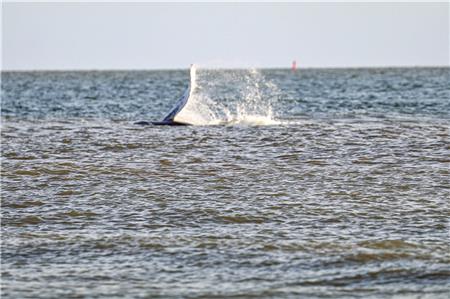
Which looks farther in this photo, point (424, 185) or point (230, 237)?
point (424, 185)

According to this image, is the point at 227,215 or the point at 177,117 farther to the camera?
the point at 177,117

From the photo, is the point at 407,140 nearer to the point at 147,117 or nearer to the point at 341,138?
the point at 341,138

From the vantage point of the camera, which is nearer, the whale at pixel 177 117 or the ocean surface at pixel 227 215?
the ocean surface at pixel 227 215

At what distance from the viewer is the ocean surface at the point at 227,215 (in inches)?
361

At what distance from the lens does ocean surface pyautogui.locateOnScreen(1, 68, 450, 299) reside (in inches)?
361

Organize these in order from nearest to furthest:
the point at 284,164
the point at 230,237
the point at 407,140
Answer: the point at 230,237, the point at 284,164, the point at 407,140

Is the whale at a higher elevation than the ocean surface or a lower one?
higher

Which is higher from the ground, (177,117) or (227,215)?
(177,117)

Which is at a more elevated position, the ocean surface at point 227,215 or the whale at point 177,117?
the whale at point 177,117

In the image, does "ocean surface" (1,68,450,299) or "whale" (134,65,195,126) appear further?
"whale" (134,65,195,126)

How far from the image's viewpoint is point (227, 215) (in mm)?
12375

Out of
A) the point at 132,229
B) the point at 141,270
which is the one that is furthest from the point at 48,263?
the point at 132,229

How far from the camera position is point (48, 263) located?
32.5 ft

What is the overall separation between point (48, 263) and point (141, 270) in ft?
3.33
